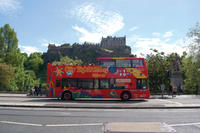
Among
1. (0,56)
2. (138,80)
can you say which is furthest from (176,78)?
(0,56)

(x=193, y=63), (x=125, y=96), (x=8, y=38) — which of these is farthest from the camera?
(x=8, y=38)

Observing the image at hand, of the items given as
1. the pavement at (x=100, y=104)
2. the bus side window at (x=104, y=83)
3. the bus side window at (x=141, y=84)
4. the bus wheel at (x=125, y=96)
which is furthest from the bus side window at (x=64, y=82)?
the bus side window at (x=141, y=84)

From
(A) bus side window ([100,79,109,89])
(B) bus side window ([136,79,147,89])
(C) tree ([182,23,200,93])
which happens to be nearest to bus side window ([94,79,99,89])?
(A) bus side window ([100,79,109,89])

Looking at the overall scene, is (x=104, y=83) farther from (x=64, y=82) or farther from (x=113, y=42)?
(x=113, y=42)

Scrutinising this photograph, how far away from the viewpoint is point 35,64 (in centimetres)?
11819

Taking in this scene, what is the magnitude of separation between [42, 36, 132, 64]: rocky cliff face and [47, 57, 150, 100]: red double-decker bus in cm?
11265

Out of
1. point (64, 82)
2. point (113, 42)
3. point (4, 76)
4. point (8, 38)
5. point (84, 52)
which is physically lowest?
point (64, 82)

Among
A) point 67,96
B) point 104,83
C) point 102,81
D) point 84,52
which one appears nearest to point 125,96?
point 104,83

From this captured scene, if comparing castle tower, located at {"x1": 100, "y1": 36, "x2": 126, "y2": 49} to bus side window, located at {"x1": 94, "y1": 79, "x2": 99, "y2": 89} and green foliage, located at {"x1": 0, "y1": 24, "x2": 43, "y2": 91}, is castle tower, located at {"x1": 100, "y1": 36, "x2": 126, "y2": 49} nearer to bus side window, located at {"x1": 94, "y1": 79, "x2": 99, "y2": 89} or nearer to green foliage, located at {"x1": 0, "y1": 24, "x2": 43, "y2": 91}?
green foliage, located at {"x1": 0, "y1": 24, "x2": 43, "y2": 91}

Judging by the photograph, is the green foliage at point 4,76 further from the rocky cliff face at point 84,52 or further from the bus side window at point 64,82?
the rocky cliff face at point 84,52

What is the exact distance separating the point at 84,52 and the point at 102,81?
124062mm

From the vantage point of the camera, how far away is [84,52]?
14000 centimetres

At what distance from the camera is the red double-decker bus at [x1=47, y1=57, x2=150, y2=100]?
17.2m

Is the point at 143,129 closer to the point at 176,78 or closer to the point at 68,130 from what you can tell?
the point at 68,130
